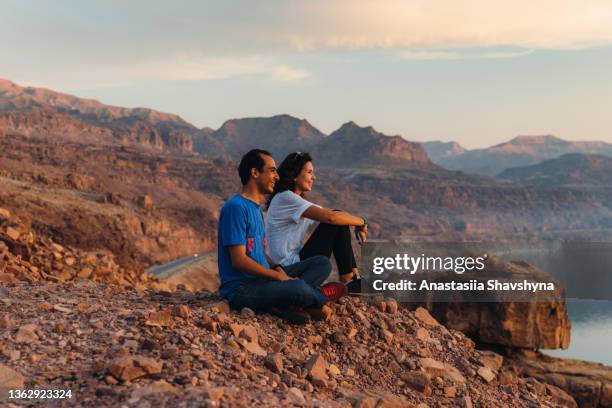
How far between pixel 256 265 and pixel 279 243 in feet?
2.60

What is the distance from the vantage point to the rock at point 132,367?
4.19 m

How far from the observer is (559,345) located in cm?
1212

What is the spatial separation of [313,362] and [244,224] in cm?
131

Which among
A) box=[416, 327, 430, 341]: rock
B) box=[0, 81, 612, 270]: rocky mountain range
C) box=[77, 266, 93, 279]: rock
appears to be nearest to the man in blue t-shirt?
box=[416, 327, 430, 341]: rock

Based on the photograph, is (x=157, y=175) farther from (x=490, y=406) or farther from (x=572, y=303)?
(x=490, y=406)

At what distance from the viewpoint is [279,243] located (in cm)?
623

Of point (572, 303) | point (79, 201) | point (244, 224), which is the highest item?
point (244, 224)

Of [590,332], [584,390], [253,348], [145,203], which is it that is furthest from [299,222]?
[145,203]

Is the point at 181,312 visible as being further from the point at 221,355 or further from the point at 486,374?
the point at 486,374

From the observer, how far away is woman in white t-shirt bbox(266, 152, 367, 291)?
600 cm

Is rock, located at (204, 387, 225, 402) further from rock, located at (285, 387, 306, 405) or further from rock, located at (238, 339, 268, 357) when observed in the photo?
rock, located at (238, 339, 268, 357)

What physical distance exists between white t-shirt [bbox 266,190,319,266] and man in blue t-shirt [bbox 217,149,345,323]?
0.68 ft

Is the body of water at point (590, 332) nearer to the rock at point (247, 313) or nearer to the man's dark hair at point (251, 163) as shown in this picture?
the rock at point (247, 313)

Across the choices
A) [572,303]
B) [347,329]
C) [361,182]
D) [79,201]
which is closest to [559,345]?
[347,329]
